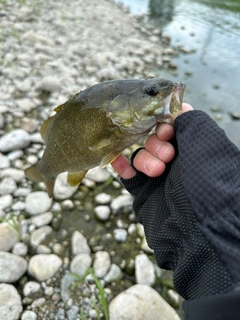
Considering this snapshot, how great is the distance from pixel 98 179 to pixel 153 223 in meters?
1.56

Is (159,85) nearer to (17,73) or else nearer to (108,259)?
(108,259)

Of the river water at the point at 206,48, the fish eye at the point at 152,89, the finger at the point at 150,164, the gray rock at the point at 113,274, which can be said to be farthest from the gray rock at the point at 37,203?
the river water at the point at 206,48

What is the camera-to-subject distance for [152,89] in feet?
5.76

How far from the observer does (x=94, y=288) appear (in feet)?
7.89

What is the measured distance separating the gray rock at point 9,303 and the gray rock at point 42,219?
0.67 m

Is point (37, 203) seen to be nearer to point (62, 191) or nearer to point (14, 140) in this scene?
point (62, 191)

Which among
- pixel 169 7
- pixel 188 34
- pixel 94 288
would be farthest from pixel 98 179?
pixel 169 7

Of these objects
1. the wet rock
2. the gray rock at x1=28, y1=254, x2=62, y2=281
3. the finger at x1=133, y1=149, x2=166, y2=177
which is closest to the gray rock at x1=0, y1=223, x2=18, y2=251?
the gray rock at x1=28, y1=254, x2=62, y2=281

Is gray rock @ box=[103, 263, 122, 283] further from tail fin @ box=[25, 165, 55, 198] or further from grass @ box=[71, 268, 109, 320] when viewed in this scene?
tail fin @ box=[25, 165, 55, 198]

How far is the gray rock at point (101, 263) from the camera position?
2506 mm

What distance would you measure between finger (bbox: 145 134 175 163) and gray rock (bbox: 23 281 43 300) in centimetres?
144

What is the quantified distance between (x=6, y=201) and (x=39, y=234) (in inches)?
20.0

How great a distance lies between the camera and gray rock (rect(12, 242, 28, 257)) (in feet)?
8.34

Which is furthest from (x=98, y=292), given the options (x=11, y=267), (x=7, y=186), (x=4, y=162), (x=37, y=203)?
(x=4, y=162)
